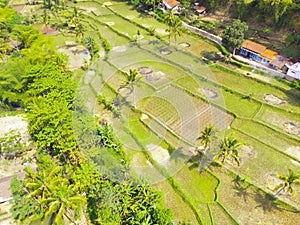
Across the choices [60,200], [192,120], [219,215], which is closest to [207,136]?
[192,120]

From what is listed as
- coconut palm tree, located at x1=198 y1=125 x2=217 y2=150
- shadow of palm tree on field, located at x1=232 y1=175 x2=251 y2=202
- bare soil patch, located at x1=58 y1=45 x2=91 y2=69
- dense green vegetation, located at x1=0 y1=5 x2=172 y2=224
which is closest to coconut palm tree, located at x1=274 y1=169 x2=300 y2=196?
shadow of palm tree on field, located at x1=232 y1=175 x2=251 y2=202

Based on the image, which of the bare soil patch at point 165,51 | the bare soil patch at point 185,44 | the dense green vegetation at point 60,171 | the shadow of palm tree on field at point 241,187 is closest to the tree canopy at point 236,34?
the bare soil patch at point 185,44

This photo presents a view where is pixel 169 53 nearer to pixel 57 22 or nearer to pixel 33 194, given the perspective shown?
pixel 57 22

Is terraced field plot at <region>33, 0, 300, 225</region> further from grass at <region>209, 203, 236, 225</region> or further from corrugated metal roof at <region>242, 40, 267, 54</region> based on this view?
corrugated metal roof at <region>242, 40, 267, 54</region>

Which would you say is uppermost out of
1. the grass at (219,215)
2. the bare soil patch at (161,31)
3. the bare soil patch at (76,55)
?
the bare soil patch at (161,31)

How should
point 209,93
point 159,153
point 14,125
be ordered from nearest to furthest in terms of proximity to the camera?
point 159,153, point 14,125, point 209,93

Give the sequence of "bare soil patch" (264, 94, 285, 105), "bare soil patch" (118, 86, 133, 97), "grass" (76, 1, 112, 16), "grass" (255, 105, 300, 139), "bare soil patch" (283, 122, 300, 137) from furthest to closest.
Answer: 1. "grass" (76, 1, 112, 16)
2. "bare soil patch" (118, 86, 133, 97)
3. "bare soil patch" (264, 94, 285, 105)
4. "grass" (255, 105, 300, 139)
5. "bare soil patch" (283, 122, 300, 137)

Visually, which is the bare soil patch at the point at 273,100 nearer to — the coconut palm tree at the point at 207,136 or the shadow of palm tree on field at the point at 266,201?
the coconut palm tree at the point at 207,136

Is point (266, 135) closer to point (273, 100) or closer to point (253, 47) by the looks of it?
point (273, 100)
